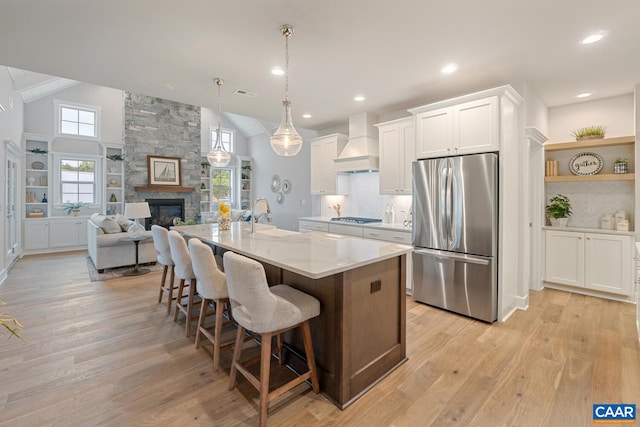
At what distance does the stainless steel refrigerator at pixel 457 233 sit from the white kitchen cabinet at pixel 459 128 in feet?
0.45

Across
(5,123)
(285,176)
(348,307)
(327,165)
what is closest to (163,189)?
(285,176)

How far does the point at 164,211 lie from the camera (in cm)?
880

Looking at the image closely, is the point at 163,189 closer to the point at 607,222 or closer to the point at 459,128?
the point at 459,128

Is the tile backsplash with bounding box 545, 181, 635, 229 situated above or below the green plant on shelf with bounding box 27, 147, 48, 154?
below

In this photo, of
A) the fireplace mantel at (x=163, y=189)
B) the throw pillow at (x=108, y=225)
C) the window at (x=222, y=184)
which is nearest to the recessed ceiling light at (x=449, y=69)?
the throw pillow at (x=108, y=225)

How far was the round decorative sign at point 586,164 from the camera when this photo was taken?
13.7 ft

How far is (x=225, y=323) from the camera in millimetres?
3230

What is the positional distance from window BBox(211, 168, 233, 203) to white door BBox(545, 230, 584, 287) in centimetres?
862

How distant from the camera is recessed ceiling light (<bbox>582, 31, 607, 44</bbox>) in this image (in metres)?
2.55

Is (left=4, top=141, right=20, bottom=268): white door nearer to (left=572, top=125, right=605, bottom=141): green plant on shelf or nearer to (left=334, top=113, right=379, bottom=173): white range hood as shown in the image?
(left=334, top=113, right=379, bottom=173): white range hood

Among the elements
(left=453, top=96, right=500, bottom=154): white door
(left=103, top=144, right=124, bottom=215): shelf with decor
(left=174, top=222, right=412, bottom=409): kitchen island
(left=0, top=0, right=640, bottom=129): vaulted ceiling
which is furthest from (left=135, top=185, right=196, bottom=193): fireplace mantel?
(left=453, top=96, right=500, bottom=154): white door

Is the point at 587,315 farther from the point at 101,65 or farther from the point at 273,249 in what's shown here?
the point at 101,65

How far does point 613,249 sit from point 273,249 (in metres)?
4.24

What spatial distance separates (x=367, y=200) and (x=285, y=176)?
3885 mm
